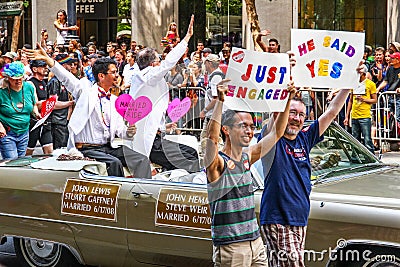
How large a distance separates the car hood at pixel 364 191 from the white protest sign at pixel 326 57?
87 centimetres

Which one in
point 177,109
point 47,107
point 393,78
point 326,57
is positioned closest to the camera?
point 326,57

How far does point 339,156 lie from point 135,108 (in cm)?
182

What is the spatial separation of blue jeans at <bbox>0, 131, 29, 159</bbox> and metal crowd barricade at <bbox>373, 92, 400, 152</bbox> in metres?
6.12

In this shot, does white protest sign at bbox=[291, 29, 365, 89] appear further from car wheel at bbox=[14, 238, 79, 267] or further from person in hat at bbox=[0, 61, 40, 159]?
person in hat at bbox=[0, 61, 40, 159]

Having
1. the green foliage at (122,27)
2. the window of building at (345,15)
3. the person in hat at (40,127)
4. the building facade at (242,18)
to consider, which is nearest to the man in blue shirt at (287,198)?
the person in hat at (40,127)

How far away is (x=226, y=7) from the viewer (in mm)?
24344

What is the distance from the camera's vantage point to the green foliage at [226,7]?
932 inches

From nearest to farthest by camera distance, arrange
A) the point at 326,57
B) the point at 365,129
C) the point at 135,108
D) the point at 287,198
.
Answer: the point at 287,198 → the point at 326,57 → the point at 135,108 → the point at 365,129

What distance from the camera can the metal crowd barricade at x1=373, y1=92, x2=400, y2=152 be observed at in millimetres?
13345

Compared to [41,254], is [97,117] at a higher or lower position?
higher

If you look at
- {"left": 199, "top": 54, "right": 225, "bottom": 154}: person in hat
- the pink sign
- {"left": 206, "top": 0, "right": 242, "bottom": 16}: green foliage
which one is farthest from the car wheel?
{"left": 206, "top": 0, "right": 242, "bottom": 16}: green foliage

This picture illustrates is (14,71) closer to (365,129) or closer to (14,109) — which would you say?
(14,109)

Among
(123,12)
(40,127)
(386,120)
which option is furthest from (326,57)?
(123,12)

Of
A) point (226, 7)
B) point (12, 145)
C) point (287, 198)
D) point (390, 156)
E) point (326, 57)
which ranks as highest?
point (226, 7)
